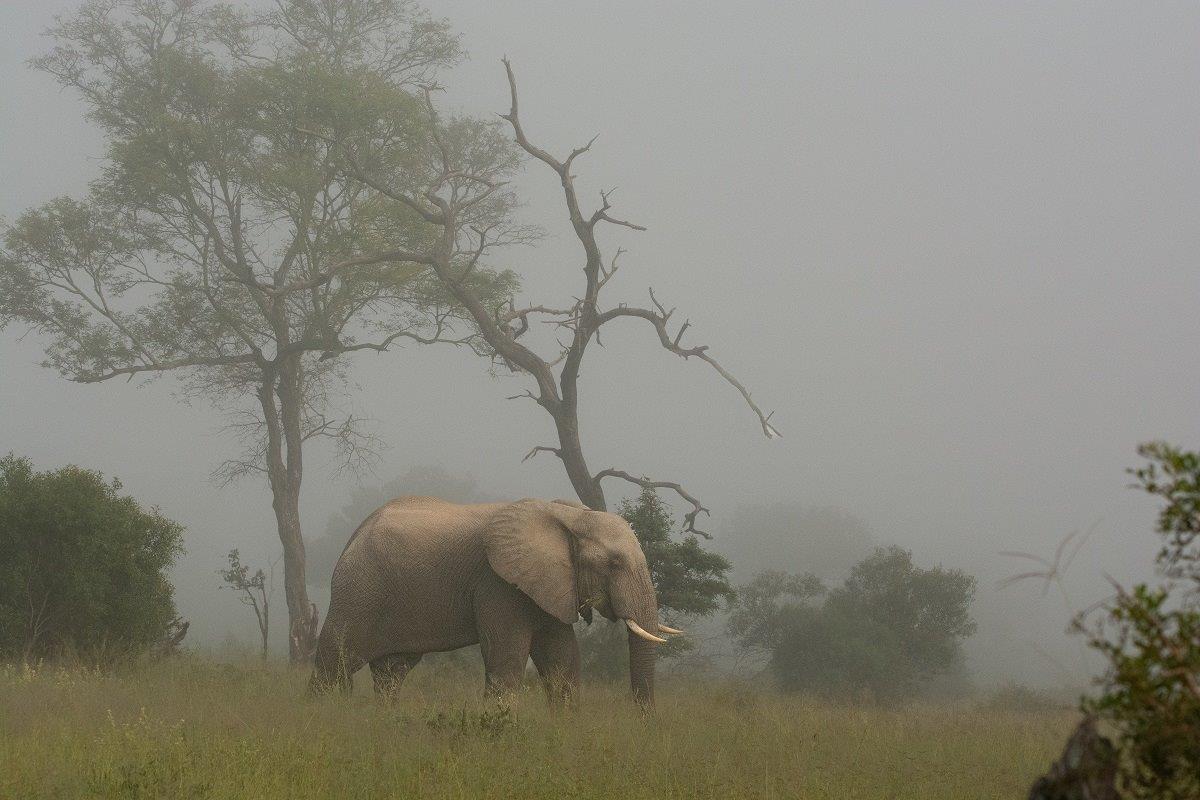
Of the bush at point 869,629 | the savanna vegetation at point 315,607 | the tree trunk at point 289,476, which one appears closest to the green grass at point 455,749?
the savanna vegetation at point 315,607

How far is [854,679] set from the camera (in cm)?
2050

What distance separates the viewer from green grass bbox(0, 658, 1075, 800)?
7.00 metres

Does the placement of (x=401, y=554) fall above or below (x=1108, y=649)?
above

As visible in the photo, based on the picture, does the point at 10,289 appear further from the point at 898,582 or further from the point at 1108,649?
the point at 1108,649

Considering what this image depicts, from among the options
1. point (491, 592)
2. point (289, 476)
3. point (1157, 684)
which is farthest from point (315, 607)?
point (1157, 684)

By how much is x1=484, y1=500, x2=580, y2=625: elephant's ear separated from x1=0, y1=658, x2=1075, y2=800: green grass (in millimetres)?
1033

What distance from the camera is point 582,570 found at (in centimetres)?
1193

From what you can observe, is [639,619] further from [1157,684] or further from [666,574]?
[1157,684]

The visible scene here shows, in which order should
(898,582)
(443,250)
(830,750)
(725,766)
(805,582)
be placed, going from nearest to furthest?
(725,766)
(830,750)
(443,250)
(898,582)
(805,582)

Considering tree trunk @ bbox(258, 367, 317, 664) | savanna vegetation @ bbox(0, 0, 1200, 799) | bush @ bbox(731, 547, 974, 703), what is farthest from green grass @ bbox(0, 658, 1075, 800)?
tree trunk @ bbox(258, 367, 317, 664)

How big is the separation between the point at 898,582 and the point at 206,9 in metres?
20.8

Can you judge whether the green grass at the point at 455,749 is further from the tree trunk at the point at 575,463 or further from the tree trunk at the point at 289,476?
the tree trunk at the point at 289,476

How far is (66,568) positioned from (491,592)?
21.2 ft

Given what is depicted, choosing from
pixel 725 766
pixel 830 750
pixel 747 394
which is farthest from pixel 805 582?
pixel 725 766
